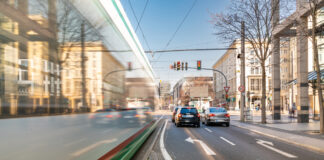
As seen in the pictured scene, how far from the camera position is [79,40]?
8.41 ft

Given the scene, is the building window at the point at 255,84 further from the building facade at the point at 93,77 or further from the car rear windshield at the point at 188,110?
the building facade at the point at 93,77

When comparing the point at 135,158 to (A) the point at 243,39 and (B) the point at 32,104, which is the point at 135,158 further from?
(A) the point at 243,39

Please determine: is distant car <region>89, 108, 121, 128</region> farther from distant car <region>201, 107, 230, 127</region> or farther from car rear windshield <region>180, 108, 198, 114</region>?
distant car <region>201, 107, 230, 127</region>

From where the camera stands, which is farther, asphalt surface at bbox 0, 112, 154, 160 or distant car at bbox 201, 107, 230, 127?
distant car at bbox 201, 107, 230, 127

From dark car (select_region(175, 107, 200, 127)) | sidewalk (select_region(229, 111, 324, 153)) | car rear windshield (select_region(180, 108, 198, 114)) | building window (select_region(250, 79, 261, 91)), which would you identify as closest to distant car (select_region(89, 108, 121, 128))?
sidewalk (select_region(229, 111, 324, 153))

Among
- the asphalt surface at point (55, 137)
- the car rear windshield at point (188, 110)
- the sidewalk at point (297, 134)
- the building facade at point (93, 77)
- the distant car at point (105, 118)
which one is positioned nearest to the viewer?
the asphalt surface at point (55, 137)

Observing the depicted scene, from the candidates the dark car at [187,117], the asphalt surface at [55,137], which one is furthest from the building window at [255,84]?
the asphalt surface at [55,137]

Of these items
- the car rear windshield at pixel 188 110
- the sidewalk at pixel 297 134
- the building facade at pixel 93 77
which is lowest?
the sidewalk at pixel 297 134

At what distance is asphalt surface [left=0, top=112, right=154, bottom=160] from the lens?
1685mm

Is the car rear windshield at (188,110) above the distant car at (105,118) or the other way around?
the other way around

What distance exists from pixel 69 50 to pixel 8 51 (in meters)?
0.71

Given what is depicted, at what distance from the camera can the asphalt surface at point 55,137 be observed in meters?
1.68

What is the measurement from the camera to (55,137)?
7.00 feet

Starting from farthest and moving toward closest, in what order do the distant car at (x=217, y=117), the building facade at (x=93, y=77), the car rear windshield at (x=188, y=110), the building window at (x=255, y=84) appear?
the building window at (x=255, y=84) < the distant car at (x=217, y=117) < the car rear windshield at (x=188, y=110) < the building facade at (x=93, y=77)
